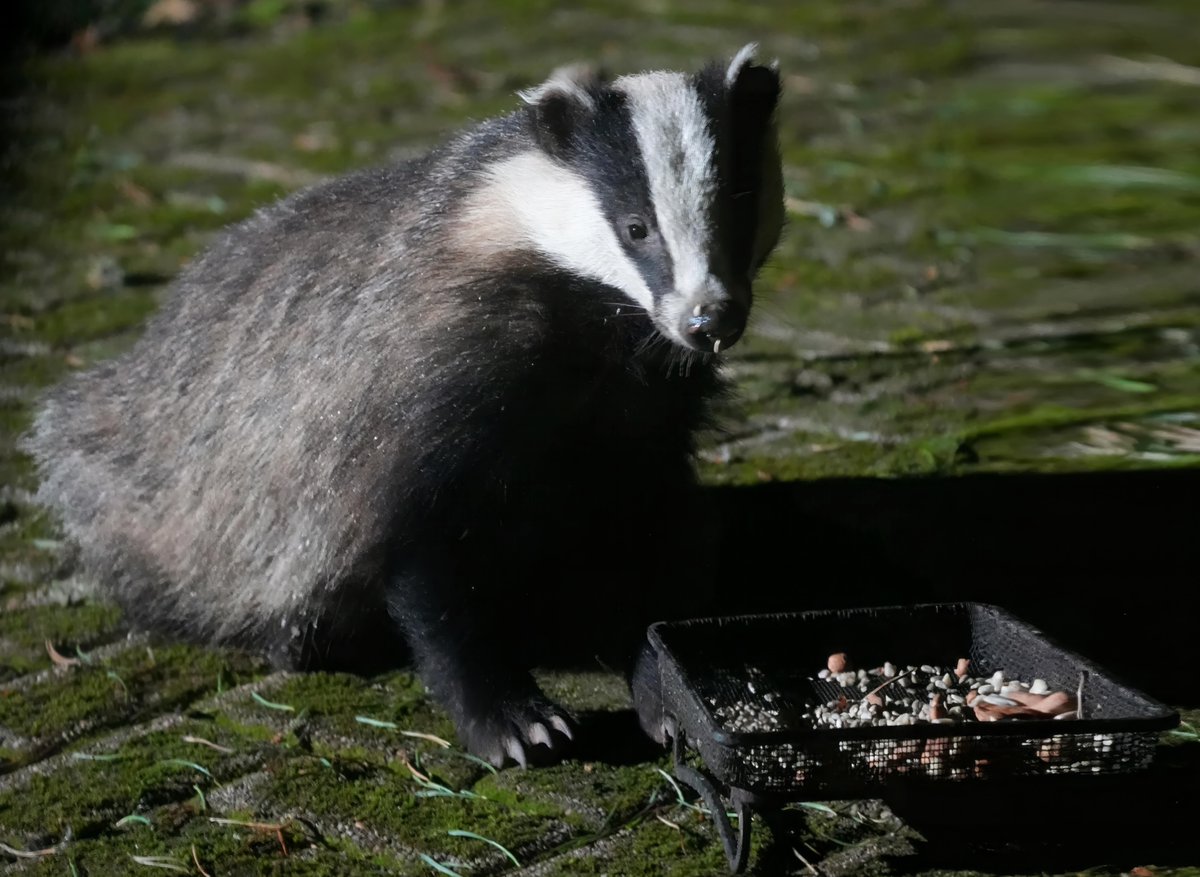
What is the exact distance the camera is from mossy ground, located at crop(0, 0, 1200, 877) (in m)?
3.02

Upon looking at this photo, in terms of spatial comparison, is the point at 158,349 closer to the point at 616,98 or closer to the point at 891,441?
the point at 616,98

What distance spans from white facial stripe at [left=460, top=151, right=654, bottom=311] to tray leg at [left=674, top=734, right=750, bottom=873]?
2.92 feet

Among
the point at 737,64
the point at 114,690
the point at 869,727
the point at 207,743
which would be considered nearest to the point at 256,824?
the point at 207,743

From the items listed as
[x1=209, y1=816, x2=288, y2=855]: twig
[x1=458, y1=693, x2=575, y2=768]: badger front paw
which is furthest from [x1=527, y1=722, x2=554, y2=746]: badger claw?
[x1=209, y1=816, x2=288, y2=855]: twig

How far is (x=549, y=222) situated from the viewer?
10.9 feet

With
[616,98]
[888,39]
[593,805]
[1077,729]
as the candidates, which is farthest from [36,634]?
[888,39]

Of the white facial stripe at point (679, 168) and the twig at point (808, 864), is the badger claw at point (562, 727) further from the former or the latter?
the white facial stripe at point (679, 168)

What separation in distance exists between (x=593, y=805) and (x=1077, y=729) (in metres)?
0.91

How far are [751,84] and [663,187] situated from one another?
1.33 ft

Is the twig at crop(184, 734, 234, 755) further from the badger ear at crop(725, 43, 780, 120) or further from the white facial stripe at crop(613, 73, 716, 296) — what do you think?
the badger ear at crop(725, 43, 780, 120)

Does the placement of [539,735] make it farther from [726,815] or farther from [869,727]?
[869,727]

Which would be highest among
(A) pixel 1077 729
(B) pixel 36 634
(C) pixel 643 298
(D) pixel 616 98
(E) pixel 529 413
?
(D) pixel 616 98

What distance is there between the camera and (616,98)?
128 inches

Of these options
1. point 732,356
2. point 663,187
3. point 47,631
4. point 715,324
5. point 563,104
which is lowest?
point 47,631
